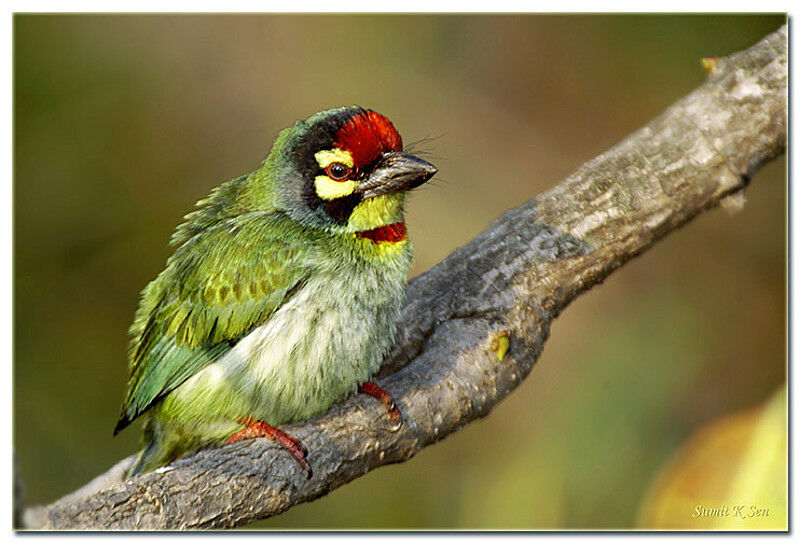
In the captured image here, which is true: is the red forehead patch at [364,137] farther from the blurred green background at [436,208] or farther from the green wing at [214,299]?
the blurred green background at [436,208]

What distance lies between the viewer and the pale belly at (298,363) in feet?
9.48

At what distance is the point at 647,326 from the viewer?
4746 mm

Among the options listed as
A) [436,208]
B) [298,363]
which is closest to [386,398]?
[298,363]

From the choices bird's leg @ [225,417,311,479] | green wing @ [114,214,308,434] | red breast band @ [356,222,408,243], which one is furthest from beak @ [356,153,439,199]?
bird's leg @ [225,417,311,479]

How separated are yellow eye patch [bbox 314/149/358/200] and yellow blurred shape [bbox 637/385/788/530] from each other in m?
1.72

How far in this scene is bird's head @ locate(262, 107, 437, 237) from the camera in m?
3.01

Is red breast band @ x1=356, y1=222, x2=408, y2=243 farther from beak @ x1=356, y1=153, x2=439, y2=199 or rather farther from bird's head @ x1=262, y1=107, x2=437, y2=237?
beak @ x1=356, y1=153, x2=439, y2=199

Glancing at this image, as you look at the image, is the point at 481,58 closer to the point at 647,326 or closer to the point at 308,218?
the point at 647,326

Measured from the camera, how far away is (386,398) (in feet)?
10.3

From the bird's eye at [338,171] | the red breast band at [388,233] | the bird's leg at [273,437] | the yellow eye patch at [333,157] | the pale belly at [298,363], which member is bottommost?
the bird's leg at [273,437]

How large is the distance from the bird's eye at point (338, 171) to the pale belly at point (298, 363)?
0.37 m

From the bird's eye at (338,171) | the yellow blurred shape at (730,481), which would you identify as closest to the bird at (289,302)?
the bird's eye at (338,171)

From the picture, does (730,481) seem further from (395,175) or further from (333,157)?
(333,157)

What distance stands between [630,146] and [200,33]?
86.6 inches
